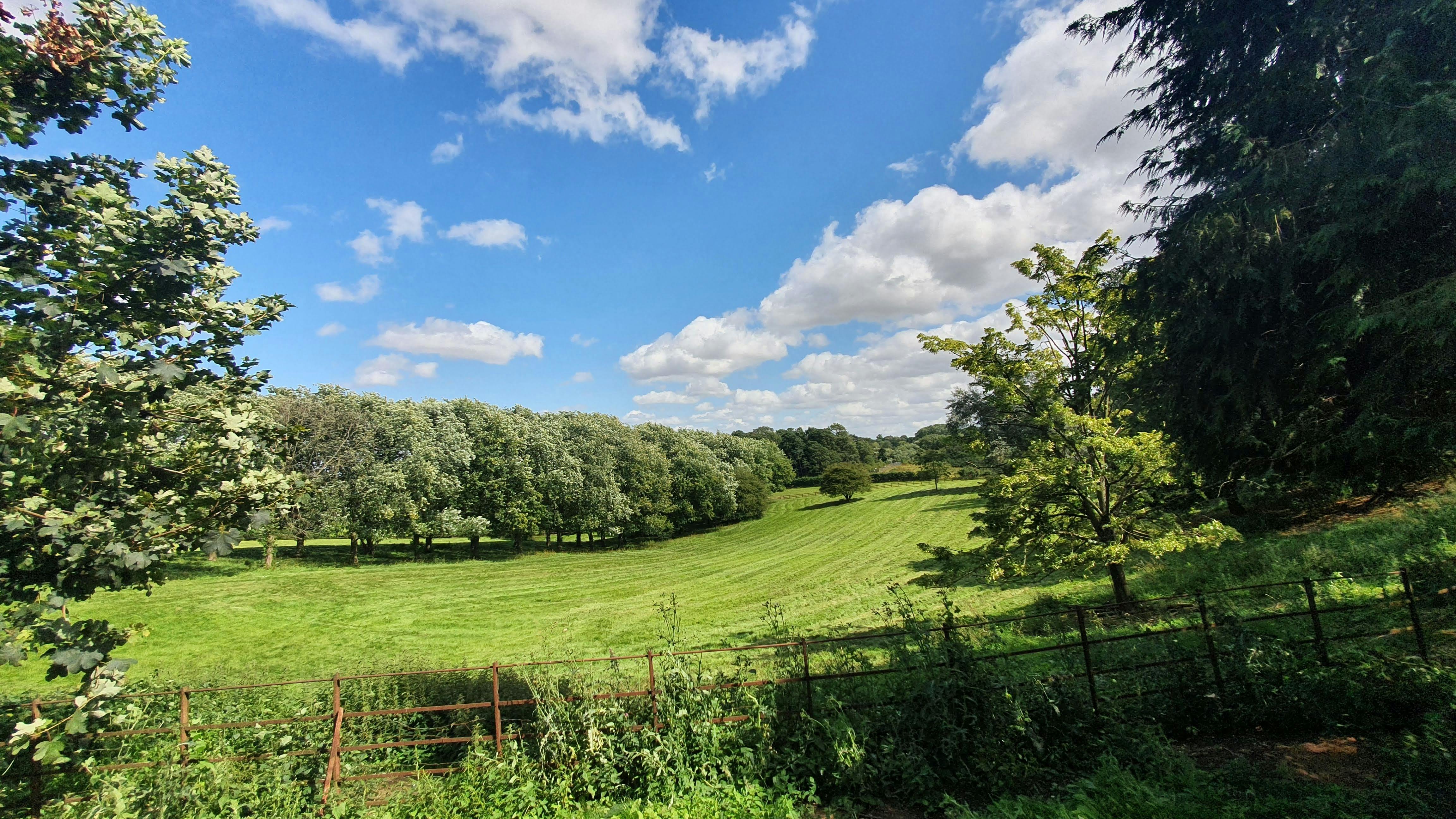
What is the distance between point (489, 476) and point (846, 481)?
37478 millimetres

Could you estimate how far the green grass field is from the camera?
41.3ft

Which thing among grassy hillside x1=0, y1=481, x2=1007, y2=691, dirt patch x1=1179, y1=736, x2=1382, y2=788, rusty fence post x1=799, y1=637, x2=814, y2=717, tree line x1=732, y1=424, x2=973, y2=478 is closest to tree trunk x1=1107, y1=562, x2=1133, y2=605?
dirt patch x1=1179, y1=736, x2=1382, y2=788

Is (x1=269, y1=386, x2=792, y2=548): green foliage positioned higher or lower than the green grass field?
higher

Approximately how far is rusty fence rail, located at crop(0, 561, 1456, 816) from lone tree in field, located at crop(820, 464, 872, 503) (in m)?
54.0

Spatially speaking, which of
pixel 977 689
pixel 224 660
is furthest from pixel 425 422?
pixel 977 689

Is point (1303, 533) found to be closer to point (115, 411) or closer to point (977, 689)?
point (977, 689)

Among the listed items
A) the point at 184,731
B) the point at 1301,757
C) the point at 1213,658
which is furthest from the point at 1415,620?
the point at 184,731

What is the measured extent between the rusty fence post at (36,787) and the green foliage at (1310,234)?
13578mm

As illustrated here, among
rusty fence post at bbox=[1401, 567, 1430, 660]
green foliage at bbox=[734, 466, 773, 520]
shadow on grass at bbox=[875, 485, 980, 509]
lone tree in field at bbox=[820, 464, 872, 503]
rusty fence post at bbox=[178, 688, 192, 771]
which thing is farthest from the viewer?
lone tree in field at bbox=[820, 464, 872, 503]

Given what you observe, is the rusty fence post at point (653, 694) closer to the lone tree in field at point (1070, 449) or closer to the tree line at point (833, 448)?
the lone tree in field at point (1070, 449)

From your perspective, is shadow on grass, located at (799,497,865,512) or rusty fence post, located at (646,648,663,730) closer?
rusty fence post, located at (646,648,663,730)

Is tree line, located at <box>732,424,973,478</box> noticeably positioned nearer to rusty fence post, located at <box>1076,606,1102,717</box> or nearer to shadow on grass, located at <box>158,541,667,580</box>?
shadow on grass, located at <box>158,541,667,580</box>

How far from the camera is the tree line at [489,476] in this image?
32875 millimetres

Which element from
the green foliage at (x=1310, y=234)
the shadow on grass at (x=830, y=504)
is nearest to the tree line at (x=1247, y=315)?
the green foliage at (x=1310, y=234)
